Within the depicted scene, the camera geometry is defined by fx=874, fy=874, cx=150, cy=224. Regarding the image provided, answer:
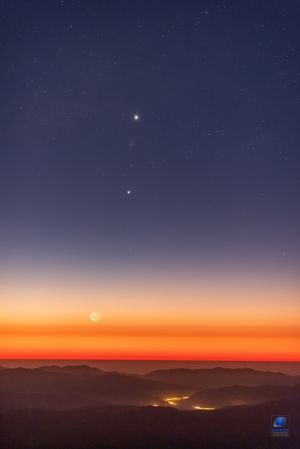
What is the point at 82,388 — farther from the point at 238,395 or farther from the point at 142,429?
the point at 238,395

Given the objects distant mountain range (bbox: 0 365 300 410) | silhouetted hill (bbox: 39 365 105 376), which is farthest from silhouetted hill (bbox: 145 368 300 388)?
silhouetted hill (bbox: 39 365 105 376)

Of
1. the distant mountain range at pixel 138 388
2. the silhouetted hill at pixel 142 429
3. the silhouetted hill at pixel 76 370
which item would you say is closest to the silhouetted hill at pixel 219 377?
the distant mountain range at pixel 138 388

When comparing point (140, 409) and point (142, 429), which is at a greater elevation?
point (140, 409)

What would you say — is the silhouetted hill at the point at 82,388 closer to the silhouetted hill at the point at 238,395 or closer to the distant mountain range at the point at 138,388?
the distant mountain range at the point at 138,388

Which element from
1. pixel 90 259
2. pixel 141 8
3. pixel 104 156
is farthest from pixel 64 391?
pixel 141 8

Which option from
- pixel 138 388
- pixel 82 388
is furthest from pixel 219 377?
pixel 82 388

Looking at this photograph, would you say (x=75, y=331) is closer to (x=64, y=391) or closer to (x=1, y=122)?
(x=64, y=391)

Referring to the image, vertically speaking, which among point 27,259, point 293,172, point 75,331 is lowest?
point 75,331
